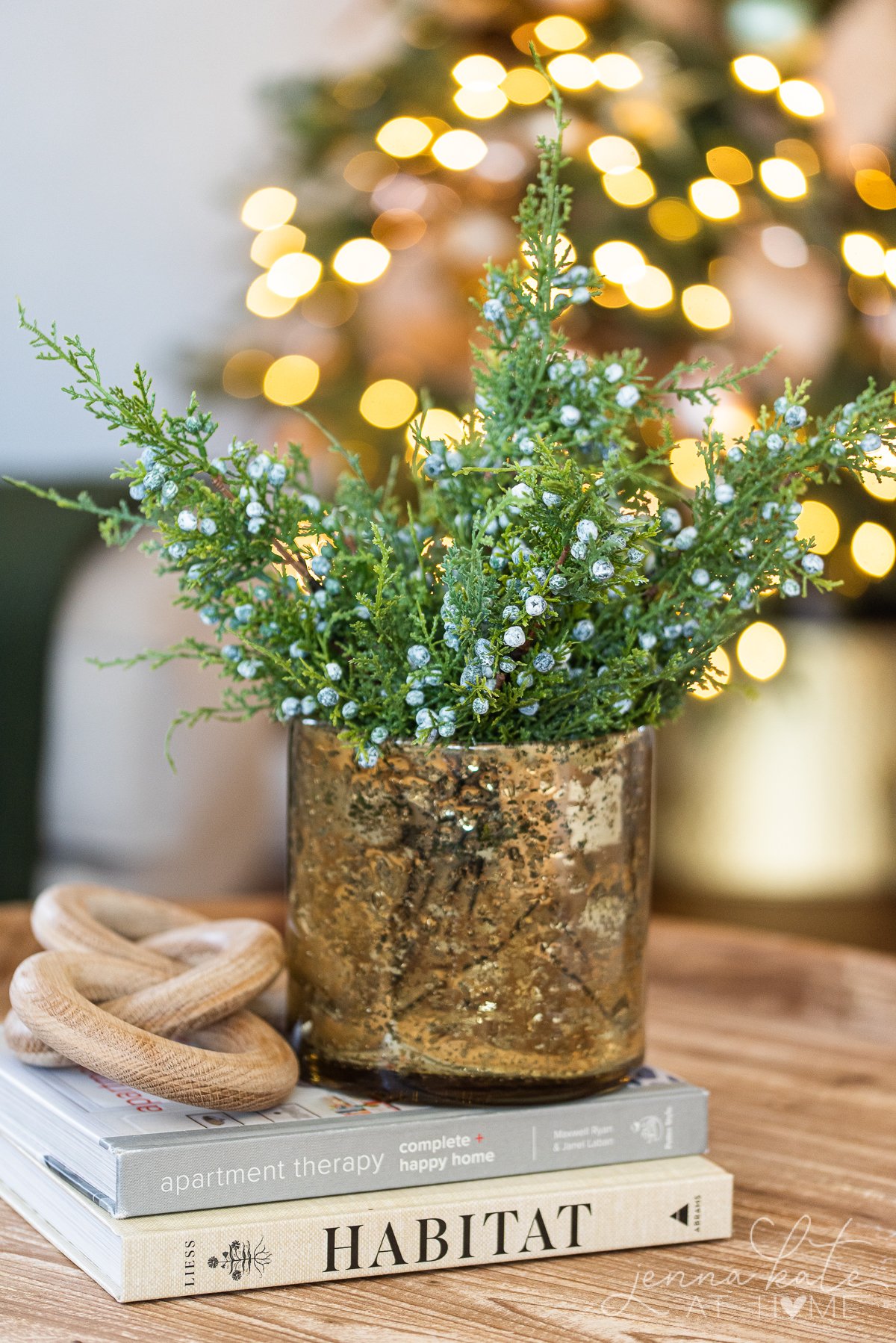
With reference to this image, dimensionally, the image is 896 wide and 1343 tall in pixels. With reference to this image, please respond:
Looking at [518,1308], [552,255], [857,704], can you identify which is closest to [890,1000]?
[518,1308]

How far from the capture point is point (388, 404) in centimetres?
217

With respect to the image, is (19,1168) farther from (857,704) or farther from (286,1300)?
(857,704)

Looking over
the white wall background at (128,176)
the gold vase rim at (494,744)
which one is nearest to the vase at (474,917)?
the gold vase rim at (494,744)

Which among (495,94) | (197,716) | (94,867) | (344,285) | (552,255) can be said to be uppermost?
(495,94)

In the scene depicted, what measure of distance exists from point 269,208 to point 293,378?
34 centimetres

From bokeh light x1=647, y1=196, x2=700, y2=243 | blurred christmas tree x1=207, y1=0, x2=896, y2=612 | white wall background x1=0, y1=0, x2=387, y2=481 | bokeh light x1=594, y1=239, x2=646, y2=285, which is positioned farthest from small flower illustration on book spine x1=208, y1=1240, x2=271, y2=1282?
white wall background x1=0, y1=0, x2=387, y2=481

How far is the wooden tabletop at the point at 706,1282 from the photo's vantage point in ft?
1.70

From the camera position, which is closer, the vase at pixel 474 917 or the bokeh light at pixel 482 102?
the vase at pixel 474 917

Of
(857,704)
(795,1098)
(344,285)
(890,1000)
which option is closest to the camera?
(795,1098)

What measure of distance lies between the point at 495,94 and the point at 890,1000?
1.62 meters

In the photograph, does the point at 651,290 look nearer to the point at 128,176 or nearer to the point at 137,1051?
the point at 128,176

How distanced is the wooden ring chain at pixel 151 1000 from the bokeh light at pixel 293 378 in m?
1.60

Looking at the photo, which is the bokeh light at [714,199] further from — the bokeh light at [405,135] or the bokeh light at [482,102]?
the bokeh light at [405,135]

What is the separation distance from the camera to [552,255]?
1.98 feet
